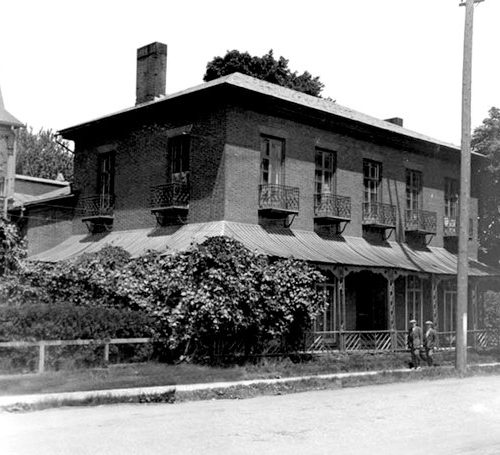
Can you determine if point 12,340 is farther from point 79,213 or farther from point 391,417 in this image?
point 79,213

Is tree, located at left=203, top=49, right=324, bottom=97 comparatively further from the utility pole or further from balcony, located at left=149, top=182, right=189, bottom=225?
the utility pole

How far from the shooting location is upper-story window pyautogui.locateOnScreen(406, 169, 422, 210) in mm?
30906

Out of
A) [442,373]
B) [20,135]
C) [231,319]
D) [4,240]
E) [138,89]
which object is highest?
[20,135]

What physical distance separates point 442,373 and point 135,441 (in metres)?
12.9

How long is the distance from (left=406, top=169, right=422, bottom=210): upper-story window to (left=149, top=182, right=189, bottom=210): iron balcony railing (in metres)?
10.6

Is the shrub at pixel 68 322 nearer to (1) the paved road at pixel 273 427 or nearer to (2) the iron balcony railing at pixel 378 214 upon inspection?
(1) the paved road at pixel 273 427

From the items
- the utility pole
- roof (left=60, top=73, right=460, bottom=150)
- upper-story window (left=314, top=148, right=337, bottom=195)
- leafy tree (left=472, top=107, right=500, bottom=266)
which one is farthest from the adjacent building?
leafy tree (left=472, top=107, right=500, bottom=266)

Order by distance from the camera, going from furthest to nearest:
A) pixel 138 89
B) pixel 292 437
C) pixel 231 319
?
1. pixel 138 89
2. pixel 231 319
3. pixel 292 437

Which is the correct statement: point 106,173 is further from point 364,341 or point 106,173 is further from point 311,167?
point 364,341

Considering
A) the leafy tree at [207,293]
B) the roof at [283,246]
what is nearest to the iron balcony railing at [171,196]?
the roof at [283,246]

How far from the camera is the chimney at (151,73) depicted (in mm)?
29078

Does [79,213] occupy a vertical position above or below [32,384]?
above

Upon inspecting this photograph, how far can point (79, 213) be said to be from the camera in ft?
98.9

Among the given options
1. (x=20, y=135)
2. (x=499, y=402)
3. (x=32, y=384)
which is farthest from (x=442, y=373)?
(x=20, y=135)
